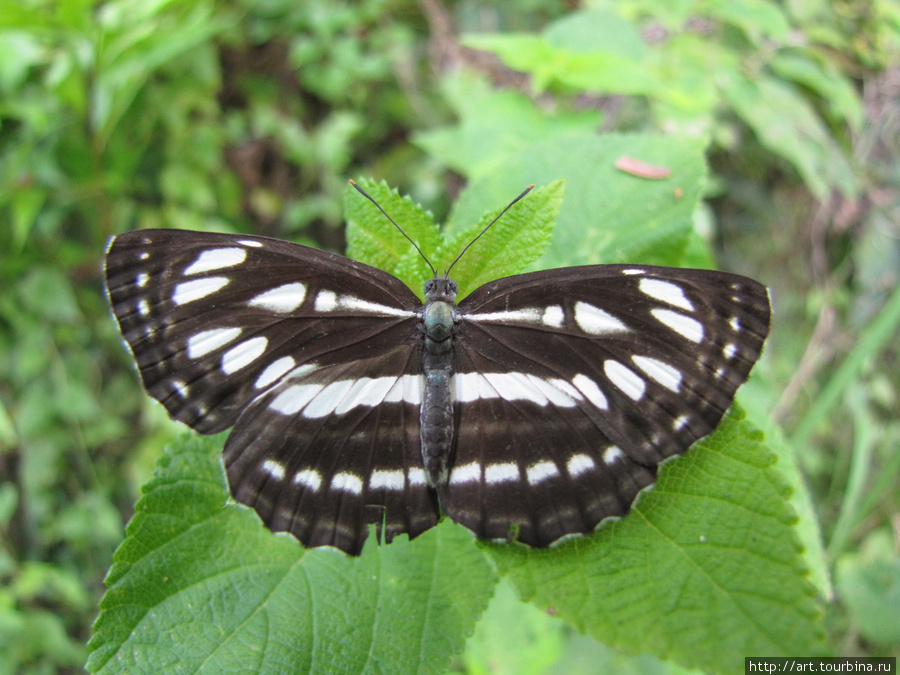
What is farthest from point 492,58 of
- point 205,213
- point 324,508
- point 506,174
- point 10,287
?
point 324,508

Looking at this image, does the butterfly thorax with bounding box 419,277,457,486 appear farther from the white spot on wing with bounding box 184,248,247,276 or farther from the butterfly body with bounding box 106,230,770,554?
the white spot on wing with bounding box 184,248,247,276

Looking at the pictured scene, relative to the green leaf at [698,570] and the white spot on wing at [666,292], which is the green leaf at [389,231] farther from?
the green leaf at [698,570]

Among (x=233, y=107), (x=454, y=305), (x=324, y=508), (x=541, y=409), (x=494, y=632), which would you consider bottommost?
(x=494, y=632)

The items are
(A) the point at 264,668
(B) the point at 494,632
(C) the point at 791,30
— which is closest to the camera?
(A) the point at 264,668

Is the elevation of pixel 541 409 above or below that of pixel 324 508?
above

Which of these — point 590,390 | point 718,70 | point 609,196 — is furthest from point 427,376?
point 718,70

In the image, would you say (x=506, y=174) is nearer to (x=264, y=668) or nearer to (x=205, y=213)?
(x=264, y=668)

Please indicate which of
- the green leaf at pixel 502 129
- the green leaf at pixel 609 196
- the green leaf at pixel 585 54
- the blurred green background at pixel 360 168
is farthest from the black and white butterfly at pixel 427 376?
the green leaf at pixel 585 54
